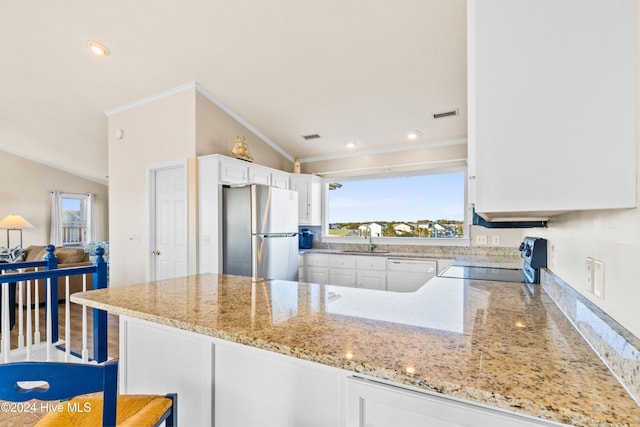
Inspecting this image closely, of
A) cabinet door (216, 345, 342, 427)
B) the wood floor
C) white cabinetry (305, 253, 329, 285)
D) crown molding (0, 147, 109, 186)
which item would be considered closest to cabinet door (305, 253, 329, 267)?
white cabinetry (305, 253, 329, 285)

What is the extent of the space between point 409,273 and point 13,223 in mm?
7070

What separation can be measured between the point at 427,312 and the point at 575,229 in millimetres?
598

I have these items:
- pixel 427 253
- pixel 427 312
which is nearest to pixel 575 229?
pixel 427 312

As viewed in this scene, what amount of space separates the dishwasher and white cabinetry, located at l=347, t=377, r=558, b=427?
2976mm

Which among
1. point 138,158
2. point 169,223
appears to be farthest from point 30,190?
point 169,223

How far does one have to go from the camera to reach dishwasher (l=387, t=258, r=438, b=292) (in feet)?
11.6

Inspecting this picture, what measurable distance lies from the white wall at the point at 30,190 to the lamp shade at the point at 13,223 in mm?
370

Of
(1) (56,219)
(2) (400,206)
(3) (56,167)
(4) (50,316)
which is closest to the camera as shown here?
(4) (50,316)

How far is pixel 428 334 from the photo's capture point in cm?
87

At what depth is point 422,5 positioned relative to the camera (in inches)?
84.0

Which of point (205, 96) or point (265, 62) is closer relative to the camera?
point (265, 62)

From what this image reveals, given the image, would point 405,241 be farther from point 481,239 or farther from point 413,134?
point 413,134

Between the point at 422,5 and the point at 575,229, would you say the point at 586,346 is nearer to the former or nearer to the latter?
the point at 575,229

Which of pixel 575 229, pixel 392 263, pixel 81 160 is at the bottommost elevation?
pixel 392 263
